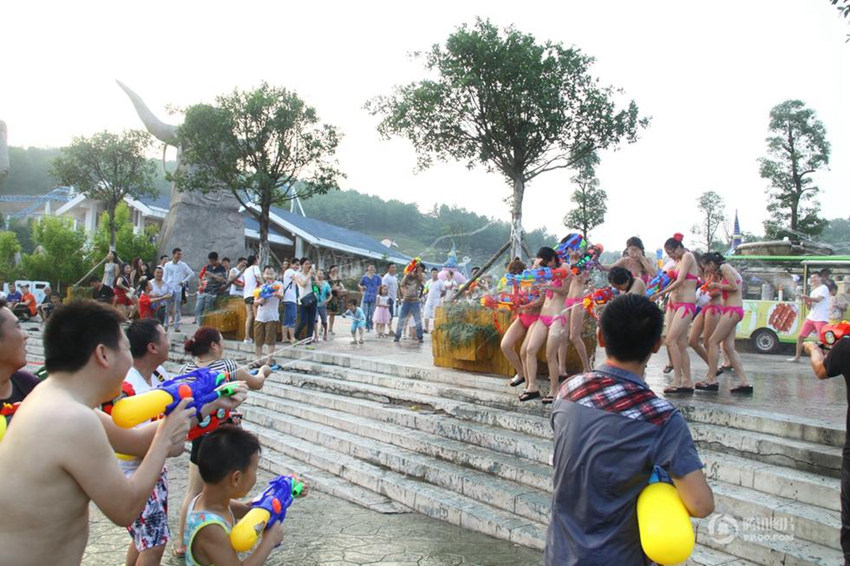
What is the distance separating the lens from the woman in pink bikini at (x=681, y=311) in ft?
21.2

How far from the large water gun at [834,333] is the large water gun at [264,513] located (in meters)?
3.22

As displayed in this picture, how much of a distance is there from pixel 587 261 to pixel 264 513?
16.1 feet

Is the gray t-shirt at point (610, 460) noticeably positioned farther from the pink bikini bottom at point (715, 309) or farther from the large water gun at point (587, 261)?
the pink bikini bottom at point (715, 309)

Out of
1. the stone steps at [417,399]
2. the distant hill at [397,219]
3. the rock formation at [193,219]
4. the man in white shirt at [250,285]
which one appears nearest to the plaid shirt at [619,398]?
the stone steps at [417,399]

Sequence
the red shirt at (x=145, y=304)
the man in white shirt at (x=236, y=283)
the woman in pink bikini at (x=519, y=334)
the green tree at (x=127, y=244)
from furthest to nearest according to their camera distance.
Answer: the green tree at (x=127, y=244) < the man in white shirt at (x=236, y=283) < the red shirt at (x=145, y=304) < the woman in pink bikini at (x=519, y=334)

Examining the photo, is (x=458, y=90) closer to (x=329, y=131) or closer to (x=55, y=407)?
(x=329, y=131)

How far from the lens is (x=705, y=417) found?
5.45 metres

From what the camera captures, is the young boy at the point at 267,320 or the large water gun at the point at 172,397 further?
the young boy at the point at 267,320

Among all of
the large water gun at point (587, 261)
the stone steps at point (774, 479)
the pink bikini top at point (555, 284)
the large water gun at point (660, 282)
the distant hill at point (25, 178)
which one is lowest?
the stone steps at point (774, 479)

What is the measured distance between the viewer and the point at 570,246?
702 centimetres

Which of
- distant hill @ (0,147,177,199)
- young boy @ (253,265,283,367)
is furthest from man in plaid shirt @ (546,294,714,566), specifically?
distant hill @ (0,147,177,199)

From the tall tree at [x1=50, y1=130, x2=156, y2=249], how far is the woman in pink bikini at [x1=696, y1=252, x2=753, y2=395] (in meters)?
21.6

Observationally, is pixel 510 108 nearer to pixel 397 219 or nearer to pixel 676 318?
pixel 676 318

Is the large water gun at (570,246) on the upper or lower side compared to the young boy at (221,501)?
upper
